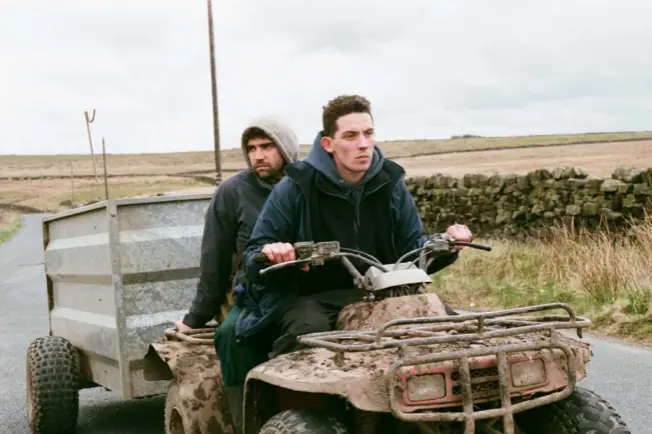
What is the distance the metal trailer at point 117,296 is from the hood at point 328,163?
2192 mm

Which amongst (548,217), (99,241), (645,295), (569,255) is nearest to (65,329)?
(99,241)

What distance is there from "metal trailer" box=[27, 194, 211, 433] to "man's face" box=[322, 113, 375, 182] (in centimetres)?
227

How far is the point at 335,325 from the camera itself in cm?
413

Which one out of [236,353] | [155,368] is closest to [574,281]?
[155,368]

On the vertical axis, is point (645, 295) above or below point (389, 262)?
below

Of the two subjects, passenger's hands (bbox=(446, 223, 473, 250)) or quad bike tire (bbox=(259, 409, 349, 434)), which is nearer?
quad bike tire (bbox=(259, 409, 349, 434))

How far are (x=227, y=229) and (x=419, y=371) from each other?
2.52 meters

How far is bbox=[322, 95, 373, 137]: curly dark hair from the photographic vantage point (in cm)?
435

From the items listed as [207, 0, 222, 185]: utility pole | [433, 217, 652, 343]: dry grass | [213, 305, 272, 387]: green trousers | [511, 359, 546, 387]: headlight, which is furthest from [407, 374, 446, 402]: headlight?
[207, 0, 222, 185]: utility pole

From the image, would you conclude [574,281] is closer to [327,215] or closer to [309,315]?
[327,215]

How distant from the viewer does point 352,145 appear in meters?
4.28

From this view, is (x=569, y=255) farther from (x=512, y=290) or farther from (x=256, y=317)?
(x=256, y=317)

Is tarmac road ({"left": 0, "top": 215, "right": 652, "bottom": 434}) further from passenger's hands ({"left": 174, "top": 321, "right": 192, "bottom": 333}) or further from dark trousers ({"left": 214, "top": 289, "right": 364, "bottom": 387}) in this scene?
dark trousers ({"left": 214, "top": 289, "right": 364, "bottom": 387})

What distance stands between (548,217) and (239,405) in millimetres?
16558
